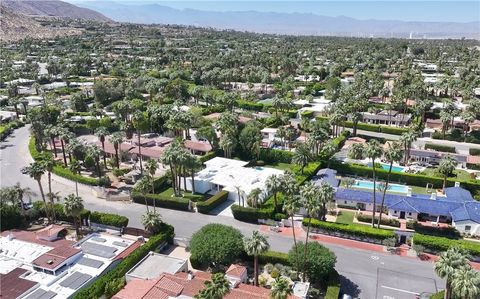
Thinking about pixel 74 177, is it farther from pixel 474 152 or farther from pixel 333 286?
pixel 474 152

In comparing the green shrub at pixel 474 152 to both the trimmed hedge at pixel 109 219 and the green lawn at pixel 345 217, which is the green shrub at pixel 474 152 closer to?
the green lawn at pixel 345 217

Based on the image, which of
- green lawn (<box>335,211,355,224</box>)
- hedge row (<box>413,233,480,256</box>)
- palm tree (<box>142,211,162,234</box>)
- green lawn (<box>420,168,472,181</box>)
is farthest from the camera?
green lawn (<box>420,168,472,181</box>)

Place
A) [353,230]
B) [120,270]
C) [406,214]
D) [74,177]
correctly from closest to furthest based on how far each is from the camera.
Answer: [120,270]
[353,230]
[406,214]
[74,177]

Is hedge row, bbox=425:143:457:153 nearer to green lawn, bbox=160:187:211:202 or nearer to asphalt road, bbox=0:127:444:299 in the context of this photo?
asphalt road, bbox=0:127:444:299

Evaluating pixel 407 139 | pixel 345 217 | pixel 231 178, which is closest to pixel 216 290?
pixel 345 217

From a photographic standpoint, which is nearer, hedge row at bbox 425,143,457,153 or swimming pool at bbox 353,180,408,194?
swimming pool at bbox 353,180,408,194

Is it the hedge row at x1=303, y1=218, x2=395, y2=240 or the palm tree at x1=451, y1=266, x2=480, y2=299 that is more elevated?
the palm tree at x1=451, y1=266, x2=480, y2=299

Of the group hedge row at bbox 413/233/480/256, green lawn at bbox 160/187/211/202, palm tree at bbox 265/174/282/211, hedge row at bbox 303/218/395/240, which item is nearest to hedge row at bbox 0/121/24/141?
green lawn at bbox 160/187/211/202

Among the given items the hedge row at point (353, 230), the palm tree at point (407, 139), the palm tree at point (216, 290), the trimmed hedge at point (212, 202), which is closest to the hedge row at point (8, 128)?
the trimmed hedge at point (212, 202)
